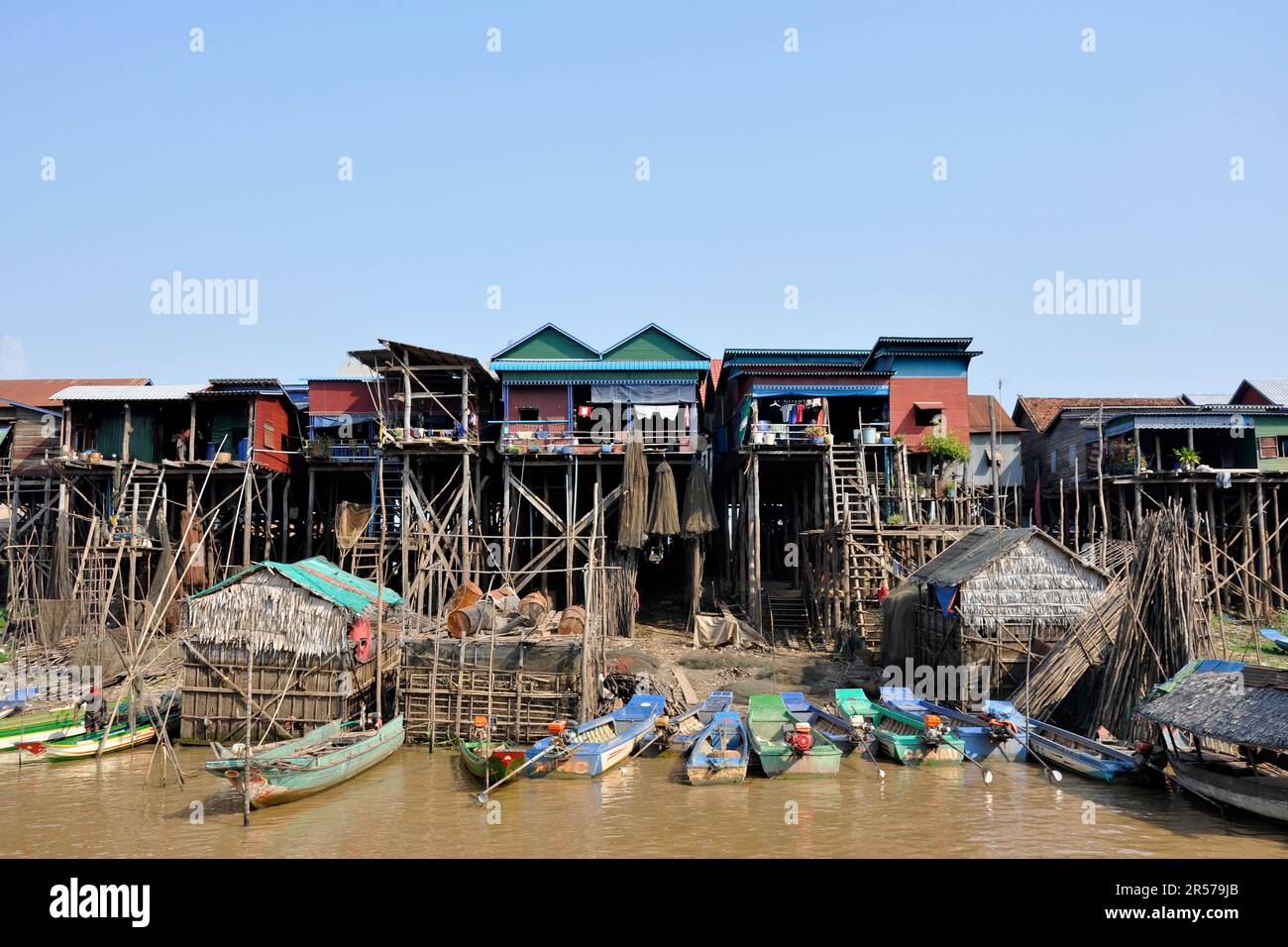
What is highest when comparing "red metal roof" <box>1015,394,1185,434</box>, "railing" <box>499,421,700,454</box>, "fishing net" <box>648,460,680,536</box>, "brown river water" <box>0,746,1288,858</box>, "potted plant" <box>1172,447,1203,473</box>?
"red metal roof" <box>1015,394,1185,434</box>

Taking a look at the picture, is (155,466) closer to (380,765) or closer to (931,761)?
(380,765)

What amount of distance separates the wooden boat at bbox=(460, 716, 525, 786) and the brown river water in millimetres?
311

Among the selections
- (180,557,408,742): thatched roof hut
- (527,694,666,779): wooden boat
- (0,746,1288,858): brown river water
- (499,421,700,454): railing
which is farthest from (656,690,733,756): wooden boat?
(499,421,700,454): railing

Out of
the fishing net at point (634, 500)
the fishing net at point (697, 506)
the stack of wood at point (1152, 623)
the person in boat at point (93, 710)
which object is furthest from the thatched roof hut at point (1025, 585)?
the person in boat at point (93, 710)

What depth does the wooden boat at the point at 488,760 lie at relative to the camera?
15211 mm

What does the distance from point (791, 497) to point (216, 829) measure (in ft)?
87.5

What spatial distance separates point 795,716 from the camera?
18422 millimetres

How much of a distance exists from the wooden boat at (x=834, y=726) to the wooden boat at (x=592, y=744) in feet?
10.7

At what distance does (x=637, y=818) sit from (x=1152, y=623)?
1067cm

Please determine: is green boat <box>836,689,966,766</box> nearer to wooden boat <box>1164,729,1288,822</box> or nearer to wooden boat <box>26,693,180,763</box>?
wooden boat <box>1164,729,1288,822</box>

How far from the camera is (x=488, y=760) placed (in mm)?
15164

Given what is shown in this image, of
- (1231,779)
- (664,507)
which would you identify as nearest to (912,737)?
(1231,779)

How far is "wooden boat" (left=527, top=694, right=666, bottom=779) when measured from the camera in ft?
52.4
